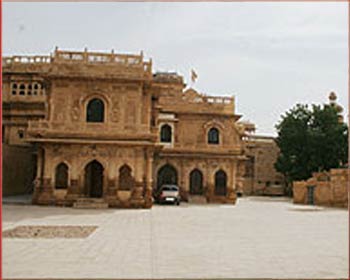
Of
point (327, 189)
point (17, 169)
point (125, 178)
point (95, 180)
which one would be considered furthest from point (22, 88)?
point (327, 189)

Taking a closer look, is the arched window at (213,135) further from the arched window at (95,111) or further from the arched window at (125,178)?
the arched window at (95,111)

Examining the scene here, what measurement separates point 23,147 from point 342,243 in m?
25.7

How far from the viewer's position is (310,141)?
4394cm

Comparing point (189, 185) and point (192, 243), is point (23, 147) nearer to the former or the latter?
point (189, 185)

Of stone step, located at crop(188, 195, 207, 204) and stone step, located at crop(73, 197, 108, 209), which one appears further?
stone step, located at crop(188, 195, 207, 204)

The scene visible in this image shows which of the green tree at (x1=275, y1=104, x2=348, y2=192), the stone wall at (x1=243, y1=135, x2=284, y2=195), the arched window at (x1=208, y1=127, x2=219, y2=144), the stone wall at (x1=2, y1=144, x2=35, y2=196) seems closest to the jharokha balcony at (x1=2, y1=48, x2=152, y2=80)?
the stone wall at (x1=2, y1=144, x2=35, y2=196)

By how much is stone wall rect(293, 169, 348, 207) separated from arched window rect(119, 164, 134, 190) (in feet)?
48.7

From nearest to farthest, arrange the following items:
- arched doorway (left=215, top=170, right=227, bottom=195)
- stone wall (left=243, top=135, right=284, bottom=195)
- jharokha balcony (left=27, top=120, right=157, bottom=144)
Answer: jharokha balcony (left=27, top=120, right=157, bottom=144) < arched doorway (left=215, top=170, right=227, bottom=195) < stone wall (left=243, top=135, right=284, bottom=195)

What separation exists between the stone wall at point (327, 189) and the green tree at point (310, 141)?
5285mm

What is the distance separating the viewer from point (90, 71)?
26031 millimetres

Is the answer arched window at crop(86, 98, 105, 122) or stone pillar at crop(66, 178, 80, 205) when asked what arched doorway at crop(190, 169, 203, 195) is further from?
stone pillar at crop(66, 178, 80, 205)

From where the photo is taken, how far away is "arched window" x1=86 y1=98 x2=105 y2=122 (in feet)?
85.1

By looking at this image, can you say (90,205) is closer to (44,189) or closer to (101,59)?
(44,189)

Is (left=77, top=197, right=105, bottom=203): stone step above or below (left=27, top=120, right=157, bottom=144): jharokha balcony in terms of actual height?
below
